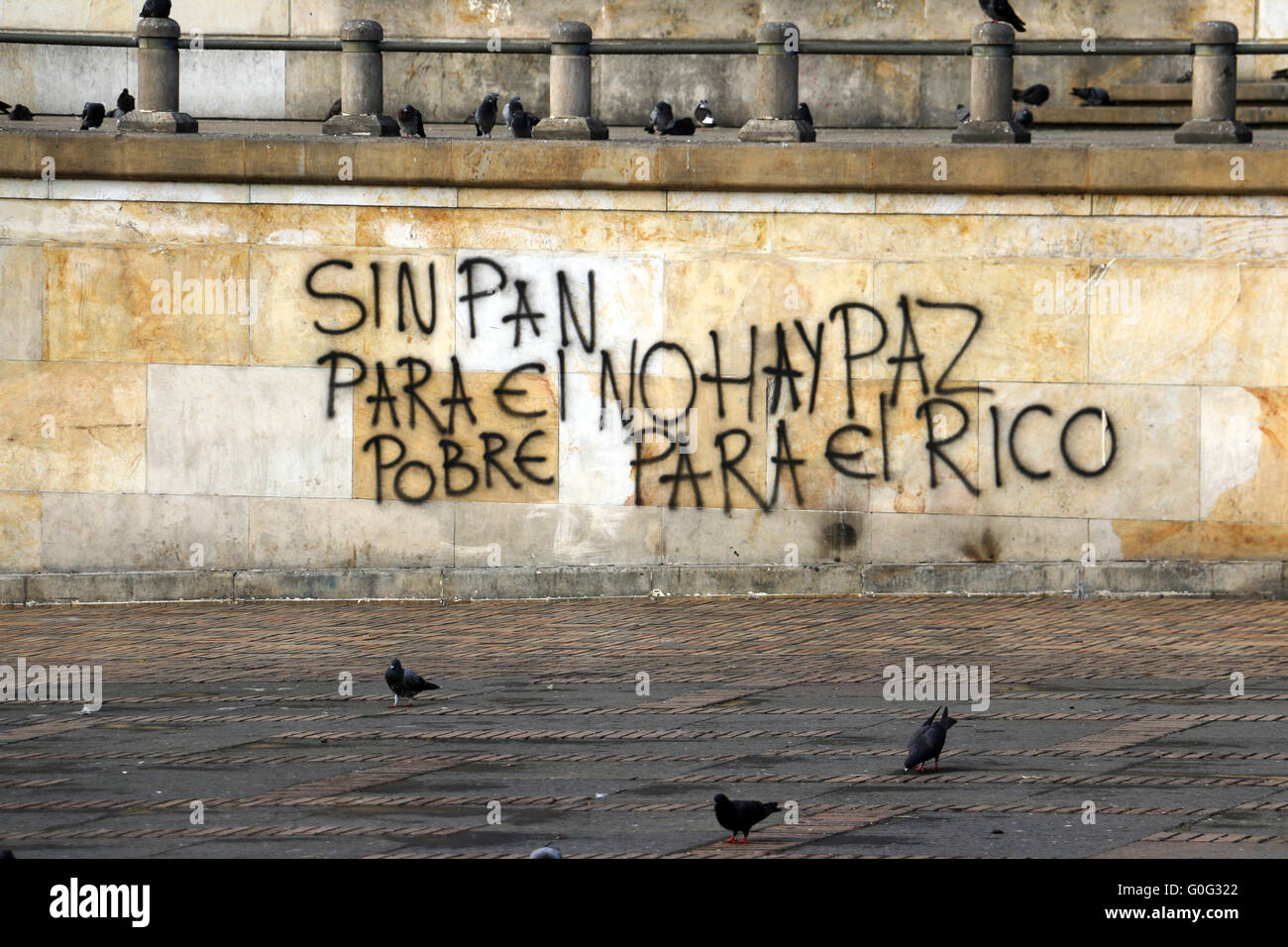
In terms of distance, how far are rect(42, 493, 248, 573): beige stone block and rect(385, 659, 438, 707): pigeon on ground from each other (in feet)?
16.9

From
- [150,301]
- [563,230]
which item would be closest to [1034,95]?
[563,230]

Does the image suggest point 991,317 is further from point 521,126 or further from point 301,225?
point 301,225

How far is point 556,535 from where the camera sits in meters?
15.9

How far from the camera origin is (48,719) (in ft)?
36.5

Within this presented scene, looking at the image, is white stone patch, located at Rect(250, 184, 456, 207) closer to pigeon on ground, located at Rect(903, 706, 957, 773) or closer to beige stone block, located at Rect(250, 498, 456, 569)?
beige stone block, located at Rect(250, 498, 456, 569)

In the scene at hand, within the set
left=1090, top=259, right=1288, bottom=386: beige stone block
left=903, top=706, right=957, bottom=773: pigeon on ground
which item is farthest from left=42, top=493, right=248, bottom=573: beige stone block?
left=903, top=706, right=957, bottom=773: pigeon on ground

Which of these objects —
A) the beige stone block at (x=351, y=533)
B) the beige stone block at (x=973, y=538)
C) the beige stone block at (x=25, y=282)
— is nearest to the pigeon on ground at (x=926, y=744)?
the beige stone block at (x=973, y=538)

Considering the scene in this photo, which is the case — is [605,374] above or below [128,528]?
above

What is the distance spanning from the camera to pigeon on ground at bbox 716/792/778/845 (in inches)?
308

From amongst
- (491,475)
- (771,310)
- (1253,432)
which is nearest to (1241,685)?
(1253,432)

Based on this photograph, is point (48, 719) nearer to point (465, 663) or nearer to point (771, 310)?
point (465, 663)

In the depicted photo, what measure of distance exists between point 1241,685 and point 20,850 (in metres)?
7.04

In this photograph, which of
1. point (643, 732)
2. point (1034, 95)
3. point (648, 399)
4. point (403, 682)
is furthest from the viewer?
point (1034, 95)

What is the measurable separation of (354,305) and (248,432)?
51.4 inches
